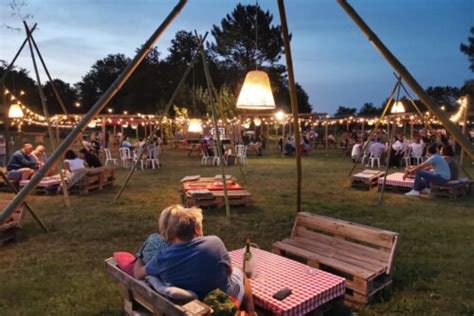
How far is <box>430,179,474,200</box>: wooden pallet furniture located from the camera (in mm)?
9508

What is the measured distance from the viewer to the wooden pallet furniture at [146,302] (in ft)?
8.36

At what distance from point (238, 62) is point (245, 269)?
Result: 40.1 meters

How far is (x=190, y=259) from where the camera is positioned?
2963 millimetres

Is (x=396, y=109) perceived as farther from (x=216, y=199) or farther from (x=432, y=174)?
(x=216, y=199)

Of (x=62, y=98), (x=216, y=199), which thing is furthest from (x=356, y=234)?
(x=62, y=98)

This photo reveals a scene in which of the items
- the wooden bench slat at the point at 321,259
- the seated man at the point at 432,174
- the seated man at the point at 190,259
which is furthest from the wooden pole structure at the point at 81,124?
the seated man at the point at 432,174

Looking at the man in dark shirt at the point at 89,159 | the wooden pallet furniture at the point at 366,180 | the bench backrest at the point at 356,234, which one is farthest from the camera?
the man in dark shirt at the point at 89,159

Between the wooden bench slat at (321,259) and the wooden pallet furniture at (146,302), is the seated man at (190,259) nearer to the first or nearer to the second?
the wooden pallet furniture at (146,302)

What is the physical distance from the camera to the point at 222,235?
654 centimetres

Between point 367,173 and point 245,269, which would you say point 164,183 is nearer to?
point 367,173

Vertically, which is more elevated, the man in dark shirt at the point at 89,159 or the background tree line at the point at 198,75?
the background tree line at the point at 198,75

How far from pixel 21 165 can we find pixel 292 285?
963 cm

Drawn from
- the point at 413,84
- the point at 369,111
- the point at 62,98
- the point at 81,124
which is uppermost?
the point at 62,98

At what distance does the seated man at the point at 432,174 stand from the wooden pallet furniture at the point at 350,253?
5947 millimetres
